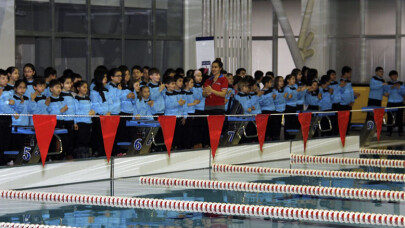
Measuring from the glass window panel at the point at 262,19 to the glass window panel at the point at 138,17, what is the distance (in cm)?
659

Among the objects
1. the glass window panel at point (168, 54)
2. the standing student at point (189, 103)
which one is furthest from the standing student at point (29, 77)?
the glass window panel at point (168, 54)

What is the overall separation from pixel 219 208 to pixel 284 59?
689 inches

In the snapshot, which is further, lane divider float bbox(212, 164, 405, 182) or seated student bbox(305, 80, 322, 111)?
seated student bbox(305, 80, 322, 111)

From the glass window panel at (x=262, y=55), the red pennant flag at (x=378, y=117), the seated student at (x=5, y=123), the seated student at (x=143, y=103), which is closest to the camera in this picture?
the seated student at (x=5, y=123)

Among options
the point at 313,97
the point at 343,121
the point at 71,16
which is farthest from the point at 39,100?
the point at 313,97

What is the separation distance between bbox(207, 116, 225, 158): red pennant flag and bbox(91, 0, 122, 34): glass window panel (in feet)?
22.3

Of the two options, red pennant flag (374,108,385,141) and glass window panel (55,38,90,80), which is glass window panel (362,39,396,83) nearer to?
red pennant flag (374,108,385,141)

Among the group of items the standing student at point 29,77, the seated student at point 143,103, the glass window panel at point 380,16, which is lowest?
the seated student at point 143,103

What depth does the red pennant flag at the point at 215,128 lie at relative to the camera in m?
13.3

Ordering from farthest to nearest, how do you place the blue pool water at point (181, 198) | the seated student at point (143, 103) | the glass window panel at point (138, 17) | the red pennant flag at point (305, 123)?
the glass window panel at point (138, 17) → the red pennant flag at point (305, 123) → the seated student at point (143, 103) → the blue pool water at point (181, 198)

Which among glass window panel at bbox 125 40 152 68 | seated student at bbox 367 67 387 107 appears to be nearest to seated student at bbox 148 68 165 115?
glass window panel at bbox 125 40 152 68

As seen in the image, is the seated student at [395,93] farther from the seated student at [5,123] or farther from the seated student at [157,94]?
the seated student at [5,123]

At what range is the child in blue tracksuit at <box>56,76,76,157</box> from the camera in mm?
11703

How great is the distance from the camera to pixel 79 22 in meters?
19.0
